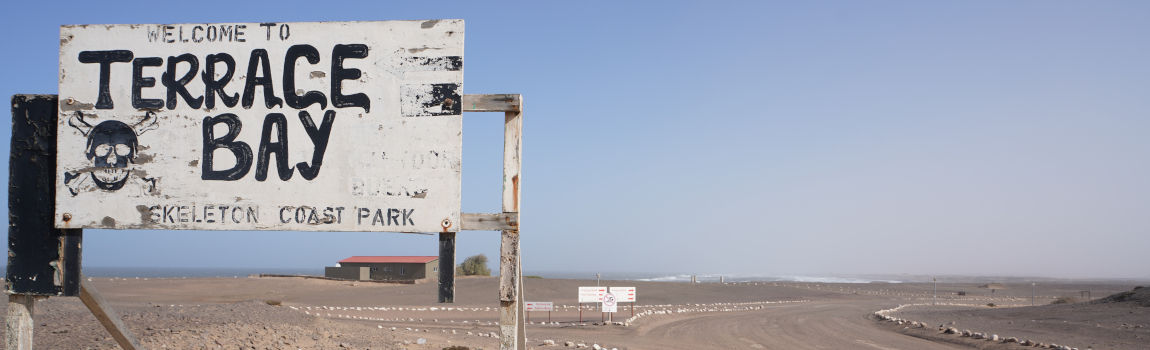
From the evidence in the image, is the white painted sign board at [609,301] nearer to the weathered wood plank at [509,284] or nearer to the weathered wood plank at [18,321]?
the weathered wood plank at [509,284]

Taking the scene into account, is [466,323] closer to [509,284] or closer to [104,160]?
[104,160]

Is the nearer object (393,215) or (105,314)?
(393,215)

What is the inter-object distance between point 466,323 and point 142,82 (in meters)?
20.0

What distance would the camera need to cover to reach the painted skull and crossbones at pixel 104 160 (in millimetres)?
5137

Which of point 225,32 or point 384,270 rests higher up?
point 225,32

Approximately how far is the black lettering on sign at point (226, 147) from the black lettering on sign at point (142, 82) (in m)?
0.47

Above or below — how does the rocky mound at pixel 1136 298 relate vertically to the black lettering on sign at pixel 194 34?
below

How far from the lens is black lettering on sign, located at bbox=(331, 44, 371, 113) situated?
5074 millimetres

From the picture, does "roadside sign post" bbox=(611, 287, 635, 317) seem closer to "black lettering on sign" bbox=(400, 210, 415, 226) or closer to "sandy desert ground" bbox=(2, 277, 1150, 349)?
"sandy desert ground" bbox=(2, 277, 1150, 349)

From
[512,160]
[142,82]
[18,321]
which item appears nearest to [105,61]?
[142,82]

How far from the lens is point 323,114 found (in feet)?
16.6

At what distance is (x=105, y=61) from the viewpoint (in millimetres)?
5168

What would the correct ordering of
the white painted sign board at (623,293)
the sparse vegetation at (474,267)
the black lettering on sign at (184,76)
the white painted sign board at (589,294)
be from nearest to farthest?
1. the black lettering on sign at (184,76)
2. the white painted sign board at (589,294)
3. the white painted sign board at (623,293)
4. the sparse vegetation at (474,267)

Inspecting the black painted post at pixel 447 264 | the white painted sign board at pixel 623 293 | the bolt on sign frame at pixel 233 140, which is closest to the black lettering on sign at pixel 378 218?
the bolt on sign frame at pixel 233 140
